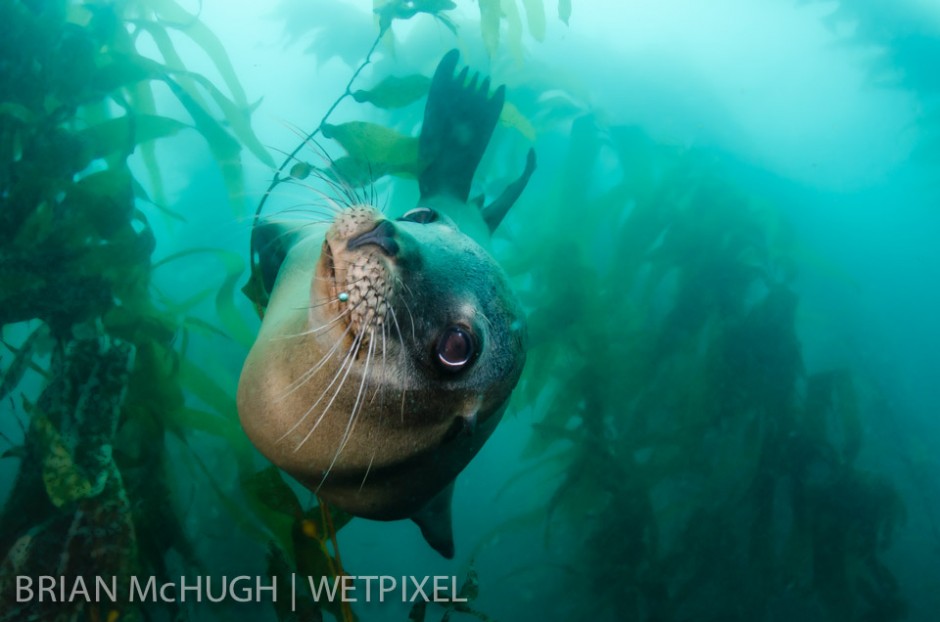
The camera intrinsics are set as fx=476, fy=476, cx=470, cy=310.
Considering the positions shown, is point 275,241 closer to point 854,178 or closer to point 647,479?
point 647,479

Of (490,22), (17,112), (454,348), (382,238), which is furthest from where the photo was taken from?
(490,22)

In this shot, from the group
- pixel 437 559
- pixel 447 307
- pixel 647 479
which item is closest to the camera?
pixel 447 307

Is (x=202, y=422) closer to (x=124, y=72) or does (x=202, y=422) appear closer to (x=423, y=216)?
(x=423, y=216)

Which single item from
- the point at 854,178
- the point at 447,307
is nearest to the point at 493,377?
the point at 447,307

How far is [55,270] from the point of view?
8.55 ft

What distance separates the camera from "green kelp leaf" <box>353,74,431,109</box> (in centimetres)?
326

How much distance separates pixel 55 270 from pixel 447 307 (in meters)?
2.60

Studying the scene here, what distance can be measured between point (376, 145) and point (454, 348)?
2.25 meters

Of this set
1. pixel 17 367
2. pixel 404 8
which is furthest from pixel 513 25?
pixel 17 367

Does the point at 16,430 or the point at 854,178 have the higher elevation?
the point at 854,178

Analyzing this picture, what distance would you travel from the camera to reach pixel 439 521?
2.67m

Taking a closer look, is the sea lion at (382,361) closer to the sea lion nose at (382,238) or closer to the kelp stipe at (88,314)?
the sea lion nose at (382,238)

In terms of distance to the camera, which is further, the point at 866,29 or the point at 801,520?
the point at 866,29

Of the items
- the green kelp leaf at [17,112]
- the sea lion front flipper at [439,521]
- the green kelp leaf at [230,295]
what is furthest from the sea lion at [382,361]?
the green kelp leaf at [17,112]
